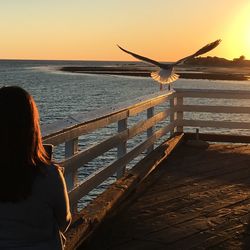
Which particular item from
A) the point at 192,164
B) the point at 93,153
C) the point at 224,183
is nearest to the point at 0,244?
the point at 93,153

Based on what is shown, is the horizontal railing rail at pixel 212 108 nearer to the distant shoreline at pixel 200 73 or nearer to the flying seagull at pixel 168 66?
the flying seagull at pixel 168 66

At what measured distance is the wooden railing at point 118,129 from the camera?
418 centimetres

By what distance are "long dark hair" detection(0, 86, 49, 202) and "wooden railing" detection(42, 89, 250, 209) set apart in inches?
53.2

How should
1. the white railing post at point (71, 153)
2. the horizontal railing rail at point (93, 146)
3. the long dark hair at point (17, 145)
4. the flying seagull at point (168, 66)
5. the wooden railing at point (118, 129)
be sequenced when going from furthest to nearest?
the flying seagull at point (168, 66), the white railing post at point (71, 153), the wooden railing at point (118, 129), the horizontal railing rail at point (93, 146), the long dark hair at point (17, 145)

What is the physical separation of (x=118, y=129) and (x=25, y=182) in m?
3.82

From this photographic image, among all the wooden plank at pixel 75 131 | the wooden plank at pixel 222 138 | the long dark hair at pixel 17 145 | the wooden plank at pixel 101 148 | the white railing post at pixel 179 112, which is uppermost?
the long dark hair at pixel 17 145

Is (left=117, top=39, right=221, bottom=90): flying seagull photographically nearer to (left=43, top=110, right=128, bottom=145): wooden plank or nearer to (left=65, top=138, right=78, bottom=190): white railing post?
(left=43, top=110, right=128, bottom=145): wooden plank

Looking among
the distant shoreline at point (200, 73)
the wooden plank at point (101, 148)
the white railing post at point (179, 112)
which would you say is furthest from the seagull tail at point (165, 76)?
the distant shoreline at point (200, 73)

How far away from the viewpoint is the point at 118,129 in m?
6.05

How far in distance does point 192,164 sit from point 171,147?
0.63 meters

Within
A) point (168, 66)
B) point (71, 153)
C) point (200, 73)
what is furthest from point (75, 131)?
point (200, 73)

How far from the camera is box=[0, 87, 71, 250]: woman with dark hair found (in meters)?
2.19

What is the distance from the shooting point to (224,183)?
6484 mm

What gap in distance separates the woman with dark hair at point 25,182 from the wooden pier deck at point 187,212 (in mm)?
1897
